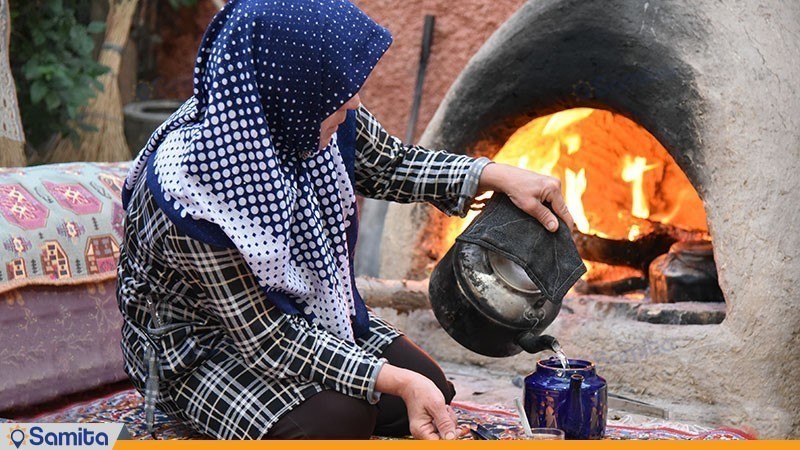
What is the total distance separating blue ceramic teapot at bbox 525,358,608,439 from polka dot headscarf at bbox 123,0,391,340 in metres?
0.61

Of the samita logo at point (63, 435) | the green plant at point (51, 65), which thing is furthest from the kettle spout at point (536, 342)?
the green plant at point (51, 65)

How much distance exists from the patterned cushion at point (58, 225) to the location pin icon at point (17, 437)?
0.64m

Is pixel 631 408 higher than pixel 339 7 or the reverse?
the reverse

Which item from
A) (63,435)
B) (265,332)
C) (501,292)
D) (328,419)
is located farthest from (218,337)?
(501,292)

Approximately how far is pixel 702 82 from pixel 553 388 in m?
1.24

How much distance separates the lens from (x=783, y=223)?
3266 millimetres

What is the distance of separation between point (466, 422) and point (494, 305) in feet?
1.85

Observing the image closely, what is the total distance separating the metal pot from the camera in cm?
275

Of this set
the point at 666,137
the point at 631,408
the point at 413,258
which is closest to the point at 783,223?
the point at 666,137

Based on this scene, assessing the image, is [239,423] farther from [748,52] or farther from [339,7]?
[748,52]

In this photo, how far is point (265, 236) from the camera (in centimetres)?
246

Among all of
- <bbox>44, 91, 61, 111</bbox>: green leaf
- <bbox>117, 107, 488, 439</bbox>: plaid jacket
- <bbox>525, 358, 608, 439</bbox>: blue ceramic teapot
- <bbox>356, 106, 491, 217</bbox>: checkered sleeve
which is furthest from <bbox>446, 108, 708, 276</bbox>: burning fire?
<bbox>44, 91, 61, 111</bbox>: green leaf

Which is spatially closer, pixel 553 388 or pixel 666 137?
pixel 553 388

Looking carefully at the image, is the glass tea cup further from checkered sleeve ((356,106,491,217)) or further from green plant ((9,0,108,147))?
green plant ((9,0,108,147))
